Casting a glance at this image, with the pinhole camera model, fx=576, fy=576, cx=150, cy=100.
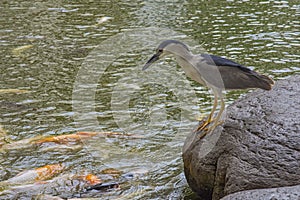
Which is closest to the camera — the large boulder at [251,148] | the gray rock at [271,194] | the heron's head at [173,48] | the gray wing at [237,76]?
the gray rock at [271,194]

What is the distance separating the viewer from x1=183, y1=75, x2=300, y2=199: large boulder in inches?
210

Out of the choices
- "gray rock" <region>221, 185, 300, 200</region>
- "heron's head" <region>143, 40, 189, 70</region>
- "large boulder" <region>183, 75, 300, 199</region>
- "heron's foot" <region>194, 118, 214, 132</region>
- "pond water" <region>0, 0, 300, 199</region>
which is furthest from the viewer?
"pond water" <region>0, 0, 300, 199</region>

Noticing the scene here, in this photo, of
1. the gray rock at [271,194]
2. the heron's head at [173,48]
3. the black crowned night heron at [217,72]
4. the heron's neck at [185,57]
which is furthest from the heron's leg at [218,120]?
the gray rock at [271,194]

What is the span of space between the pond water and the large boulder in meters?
0.55

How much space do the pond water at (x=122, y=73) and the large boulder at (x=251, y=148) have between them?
0.55 m

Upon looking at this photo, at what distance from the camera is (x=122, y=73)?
10.2m

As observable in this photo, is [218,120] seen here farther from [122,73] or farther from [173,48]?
[122,73]

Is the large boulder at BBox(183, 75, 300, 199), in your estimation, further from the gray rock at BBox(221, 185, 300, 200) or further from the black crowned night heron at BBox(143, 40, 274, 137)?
the gray rock at BBox(221, 185, 300, 200)

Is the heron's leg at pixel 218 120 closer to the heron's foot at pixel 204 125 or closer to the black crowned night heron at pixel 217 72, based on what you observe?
the black crowned night heron at pixel 217 72

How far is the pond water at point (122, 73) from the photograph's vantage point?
23.9ft

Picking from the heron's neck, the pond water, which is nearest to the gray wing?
the heron's neck

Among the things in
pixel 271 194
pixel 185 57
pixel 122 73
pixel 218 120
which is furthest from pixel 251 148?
pixel 122 73

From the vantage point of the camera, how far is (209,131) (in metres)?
6.12

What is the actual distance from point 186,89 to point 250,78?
3594 millimetres
